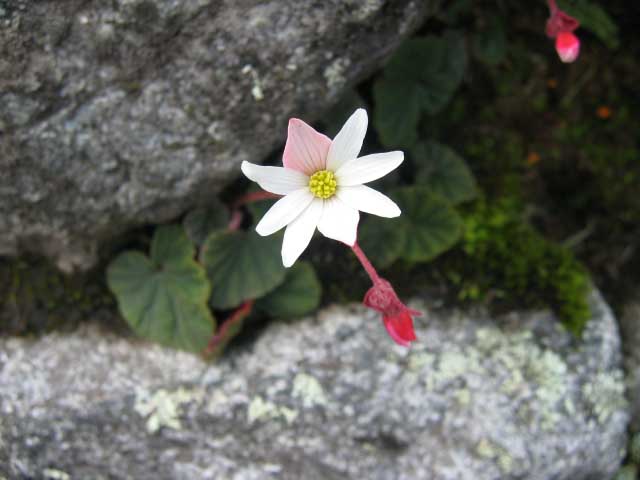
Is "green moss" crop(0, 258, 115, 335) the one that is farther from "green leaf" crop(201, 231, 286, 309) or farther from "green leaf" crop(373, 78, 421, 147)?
"green leaf" crop(373, 78, 421, 147)

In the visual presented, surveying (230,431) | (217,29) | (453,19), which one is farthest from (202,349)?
(453,19)

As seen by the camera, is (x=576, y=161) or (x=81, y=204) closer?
(x=81, y=204)

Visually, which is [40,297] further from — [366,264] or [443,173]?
[443,173]

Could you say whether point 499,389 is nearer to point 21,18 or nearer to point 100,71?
point 100,71

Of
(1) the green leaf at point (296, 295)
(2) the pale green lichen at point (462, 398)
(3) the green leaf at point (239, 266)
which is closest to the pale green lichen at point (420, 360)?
(2) the pale green lichen at point (462, 398)

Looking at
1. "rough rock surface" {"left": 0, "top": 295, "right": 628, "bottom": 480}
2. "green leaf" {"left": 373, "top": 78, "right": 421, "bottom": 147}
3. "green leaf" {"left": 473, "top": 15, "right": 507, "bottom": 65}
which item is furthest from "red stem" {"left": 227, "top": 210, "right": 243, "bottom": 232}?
"green leaf" {"left": 473, "top": 15, "right": 507, "bottom": 65}
